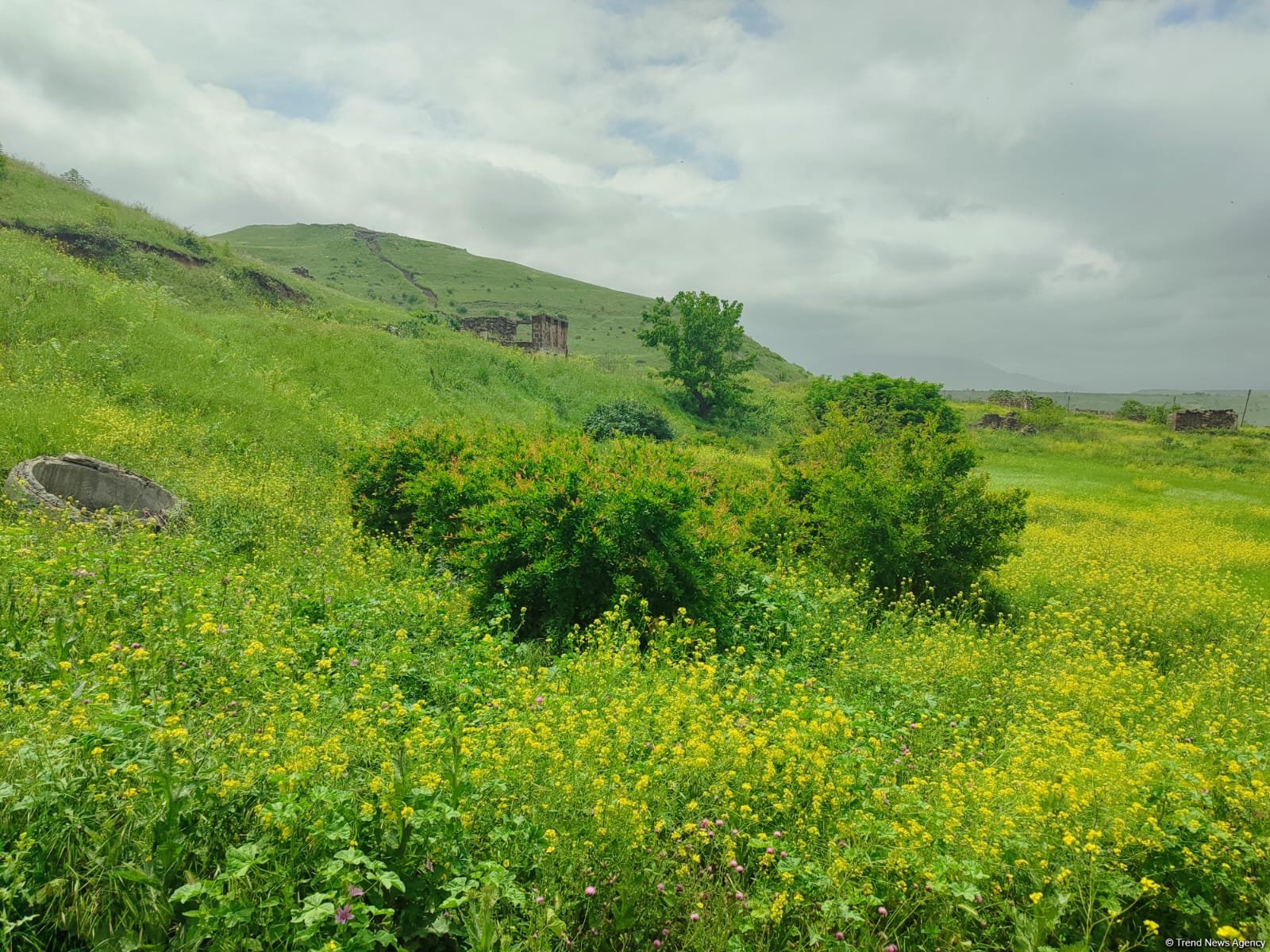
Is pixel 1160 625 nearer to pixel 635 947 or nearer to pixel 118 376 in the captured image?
pixel 635 947

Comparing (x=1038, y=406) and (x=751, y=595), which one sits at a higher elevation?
(x=1038, y=406)

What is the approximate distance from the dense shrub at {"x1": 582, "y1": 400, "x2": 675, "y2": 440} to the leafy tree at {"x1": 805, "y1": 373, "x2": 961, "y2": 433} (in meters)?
6.07

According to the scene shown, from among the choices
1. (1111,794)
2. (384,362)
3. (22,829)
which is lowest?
(22,829)

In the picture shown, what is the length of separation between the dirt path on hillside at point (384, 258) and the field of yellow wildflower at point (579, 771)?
73204mm

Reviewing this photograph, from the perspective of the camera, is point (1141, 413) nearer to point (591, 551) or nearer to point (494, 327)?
point (494, 327)

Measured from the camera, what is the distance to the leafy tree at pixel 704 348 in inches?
1313

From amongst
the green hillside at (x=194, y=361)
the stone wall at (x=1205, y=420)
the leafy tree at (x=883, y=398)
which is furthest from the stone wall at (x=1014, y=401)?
the green hillside at (x=194, y=361)

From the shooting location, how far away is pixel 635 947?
263 centimetres

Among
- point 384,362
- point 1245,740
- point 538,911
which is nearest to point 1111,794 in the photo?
point 1245,740

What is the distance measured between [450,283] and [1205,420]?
265 ft

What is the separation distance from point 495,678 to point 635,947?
2371 millimetres

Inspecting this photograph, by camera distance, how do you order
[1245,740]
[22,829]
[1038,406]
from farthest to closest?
[1038,406] → [1245,740] → [22,829]

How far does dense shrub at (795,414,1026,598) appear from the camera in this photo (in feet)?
27.4

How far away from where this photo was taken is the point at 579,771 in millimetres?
3029
